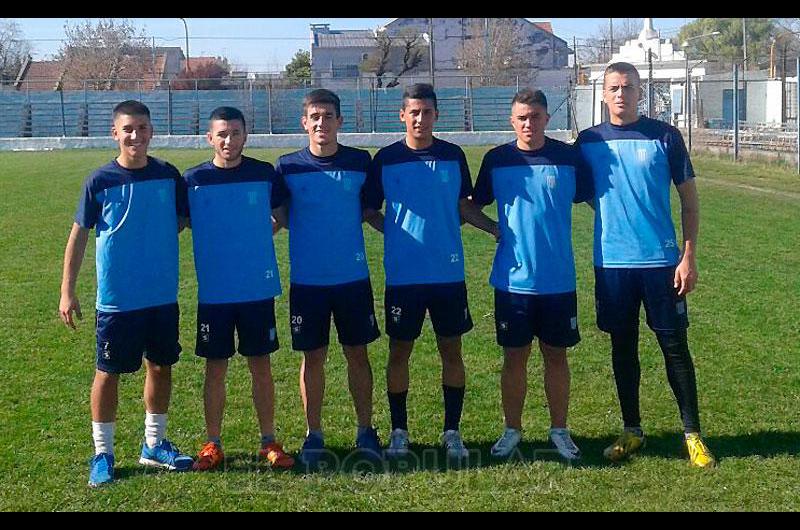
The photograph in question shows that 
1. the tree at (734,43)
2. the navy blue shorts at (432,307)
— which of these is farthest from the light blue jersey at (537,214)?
the tree at (734,43)

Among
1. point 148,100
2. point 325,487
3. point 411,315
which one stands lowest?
point 325,487

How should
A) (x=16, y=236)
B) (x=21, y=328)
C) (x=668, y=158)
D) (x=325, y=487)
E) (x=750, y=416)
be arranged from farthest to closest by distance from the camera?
(x=16, y=236)
(x=21, y=328)
(x=750, y=416)
(x=668, y=158)
(x=325, y=487)

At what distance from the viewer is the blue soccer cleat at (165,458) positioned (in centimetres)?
486

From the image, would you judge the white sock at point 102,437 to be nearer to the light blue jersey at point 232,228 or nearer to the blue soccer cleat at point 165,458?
the blue soccer cleat at point 165,458

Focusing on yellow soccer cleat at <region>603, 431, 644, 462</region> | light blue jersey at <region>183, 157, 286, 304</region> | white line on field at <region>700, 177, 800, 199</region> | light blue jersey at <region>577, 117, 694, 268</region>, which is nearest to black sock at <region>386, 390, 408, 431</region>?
light blue jersey at <region>183, 157, 286, 304</region>

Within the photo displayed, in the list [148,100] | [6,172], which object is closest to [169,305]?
[6,172]

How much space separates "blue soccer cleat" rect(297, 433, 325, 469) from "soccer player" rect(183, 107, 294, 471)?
3.6 inches

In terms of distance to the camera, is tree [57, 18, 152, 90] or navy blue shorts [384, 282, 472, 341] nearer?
navy blue shorts [384, 282, 472, 341]

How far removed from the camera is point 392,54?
5584cm

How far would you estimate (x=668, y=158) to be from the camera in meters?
4.90

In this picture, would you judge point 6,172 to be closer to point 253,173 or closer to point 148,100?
point 148,100

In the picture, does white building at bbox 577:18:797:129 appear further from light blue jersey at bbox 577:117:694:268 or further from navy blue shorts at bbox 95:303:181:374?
navy blue shorts at bbox 95:303:181:374

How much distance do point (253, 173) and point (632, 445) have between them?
8.00ft

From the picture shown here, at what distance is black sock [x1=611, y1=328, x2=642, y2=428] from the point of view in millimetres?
5172
